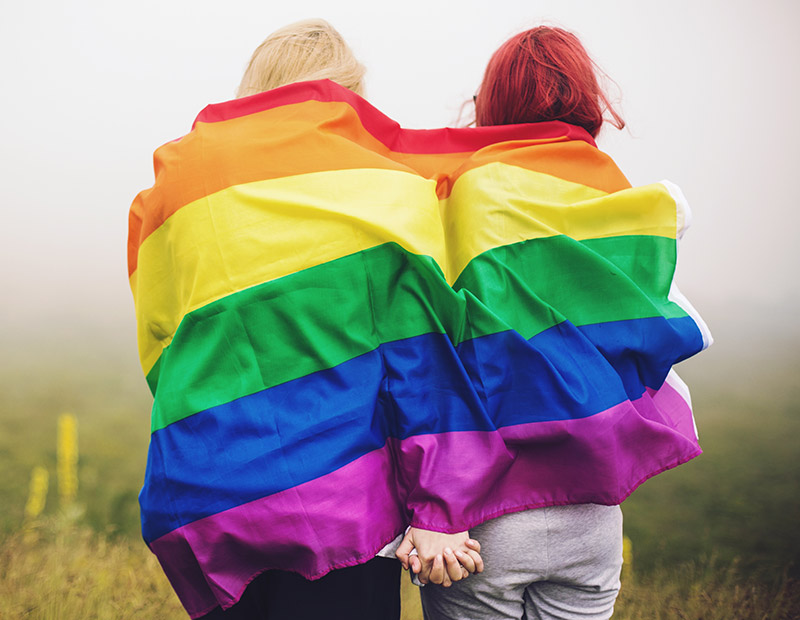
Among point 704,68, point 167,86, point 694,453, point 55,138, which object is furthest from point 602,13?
point 55,138

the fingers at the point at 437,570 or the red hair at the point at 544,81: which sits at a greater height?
the red hair at the point at 544,81

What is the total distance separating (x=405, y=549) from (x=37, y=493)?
4.12ft

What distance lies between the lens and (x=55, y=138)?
1730mm

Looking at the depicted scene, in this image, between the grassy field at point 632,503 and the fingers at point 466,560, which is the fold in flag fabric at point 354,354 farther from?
the grassy field at point 632,503

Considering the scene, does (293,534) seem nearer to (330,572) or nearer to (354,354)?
(330,572)

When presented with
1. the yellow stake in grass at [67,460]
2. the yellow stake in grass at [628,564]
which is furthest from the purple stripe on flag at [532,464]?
the yellow stake in grass at [67,460]

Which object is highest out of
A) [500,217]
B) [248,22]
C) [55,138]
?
[248,22]

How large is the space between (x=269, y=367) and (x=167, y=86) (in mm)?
1225

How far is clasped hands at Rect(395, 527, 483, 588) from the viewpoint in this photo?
852mm

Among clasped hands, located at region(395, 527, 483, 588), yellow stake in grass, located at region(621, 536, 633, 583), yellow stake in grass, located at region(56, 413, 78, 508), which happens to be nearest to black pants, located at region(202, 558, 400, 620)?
clasped hands, located at region(395, 527, 483, 588)

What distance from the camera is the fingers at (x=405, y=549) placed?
0.86 metres

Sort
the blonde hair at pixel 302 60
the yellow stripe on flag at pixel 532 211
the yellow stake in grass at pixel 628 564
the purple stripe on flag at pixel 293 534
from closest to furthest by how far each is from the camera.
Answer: the purple stripe on flag at pixel 293 534 < the yellow stripe on flag at pixel 532 211 < the blonde hair at pixel 302 60 < the yellow stake in grass at pixel 628 564

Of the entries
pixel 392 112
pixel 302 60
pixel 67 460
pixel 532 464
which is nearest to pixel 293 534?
pixel 532 464

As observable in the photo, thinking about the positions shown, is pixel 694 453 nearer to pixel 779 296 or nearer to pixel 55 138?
pixel 779 296
